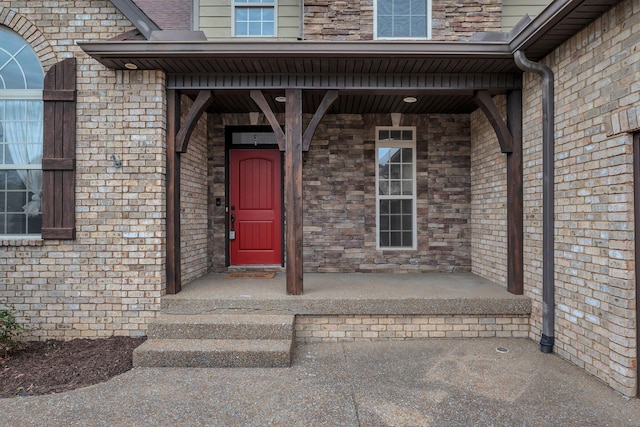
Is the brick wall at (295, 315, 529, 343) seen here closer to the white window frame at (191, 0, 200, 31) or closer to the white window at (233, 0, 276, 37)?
the white window at (233, 0, 276, 37)

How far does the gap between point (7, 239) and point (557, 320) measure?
232 inches

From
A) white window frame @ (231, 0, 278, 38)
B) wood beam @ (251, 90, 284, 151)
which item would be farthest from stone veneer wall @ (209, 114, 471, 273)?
wood beam @ (251, 90, 284, 151)

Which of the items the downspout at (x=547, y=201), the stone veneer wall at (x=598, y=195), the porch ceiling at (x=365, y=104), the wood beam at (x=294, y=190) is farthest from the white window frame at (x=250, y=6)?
the stone veneer wall at (x=598, y=195)

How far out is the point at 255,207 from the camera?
5.63 m

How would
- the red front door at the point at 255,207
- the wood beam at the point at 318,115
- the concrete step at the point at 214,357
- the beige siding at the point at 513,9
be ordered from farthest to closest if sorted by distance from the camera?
the red front door at the point at 255,207
the beige siding at the point at 513,9
the wood beam at the point at 318,115
the concrete step at the point at 214,357

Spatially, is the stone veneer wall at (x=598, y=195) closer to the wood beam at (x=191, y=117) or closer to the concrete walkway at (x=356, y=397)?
the concrete walkway at (x=356, y=397)

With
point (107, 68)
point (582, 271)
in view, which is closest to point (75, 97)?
point (107, 68)

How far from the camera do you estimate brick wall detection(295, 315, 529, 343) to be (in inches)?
154

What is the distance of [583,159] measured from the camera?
10.5 ft

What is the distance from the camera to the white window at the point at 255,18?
5.38 meters

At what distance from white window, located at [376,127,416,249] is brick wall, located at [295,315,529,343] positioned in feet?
5.82

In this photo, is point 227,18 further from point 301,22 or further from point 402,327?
point 402,327

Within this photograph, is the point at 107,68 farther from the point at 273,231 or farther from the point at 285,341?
the point at 285,341

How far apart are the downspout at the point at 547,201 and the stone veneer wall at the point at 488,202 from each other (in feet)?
2.75
